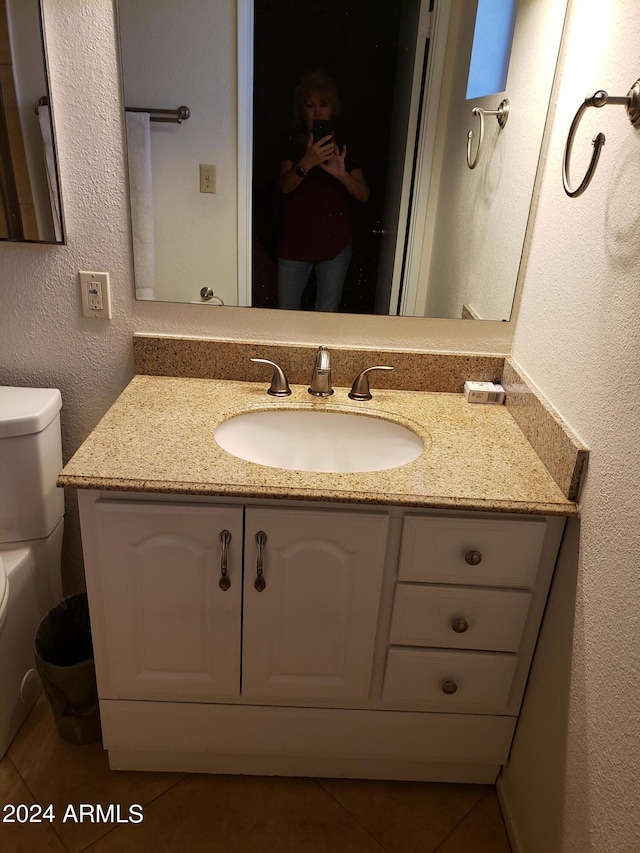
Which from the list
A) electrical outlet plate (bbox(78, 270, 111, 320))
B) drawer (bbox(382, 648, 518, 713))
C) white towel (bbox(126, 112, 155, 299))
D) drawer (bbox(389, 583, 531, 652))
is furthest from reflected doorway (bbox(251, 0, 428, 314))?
drawer (bbox(382, 648, 518, 713))

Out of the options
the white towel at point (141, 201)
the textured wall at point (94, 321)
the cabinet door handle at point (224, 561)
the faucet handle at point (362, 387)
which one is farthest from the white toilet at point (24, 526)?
the faucet handle at point (362, 387)

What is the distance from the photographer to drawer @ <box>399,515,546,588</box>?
118 centimetres

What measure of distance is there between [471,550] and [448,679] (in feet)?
1.03

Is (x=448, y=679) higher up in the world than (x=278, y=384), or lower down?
lower down

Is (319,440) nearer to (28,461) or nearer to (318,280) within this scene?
(318,280)

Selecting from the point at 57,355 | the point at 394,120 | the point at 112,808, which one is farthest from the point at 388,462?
the point at 112,808

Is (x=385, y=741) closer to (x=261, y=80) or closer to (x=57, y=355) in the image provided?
(x=57, y=355)

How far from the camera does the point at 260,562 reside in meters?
1.20

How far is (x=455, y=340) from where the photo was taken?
157cm

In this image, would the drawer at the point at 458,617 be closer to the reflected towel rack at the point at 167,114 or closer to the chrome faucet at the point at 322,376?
the chrome faucet at the point at 322,376

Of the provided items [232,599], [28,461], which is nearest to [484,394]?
[232,599]

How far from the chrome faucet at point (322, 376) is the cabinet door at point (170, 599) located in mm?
441

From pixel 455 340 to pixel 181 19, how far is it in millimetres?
929

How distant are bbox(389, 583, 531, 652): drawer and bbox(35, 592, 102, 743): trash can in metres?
0.70
